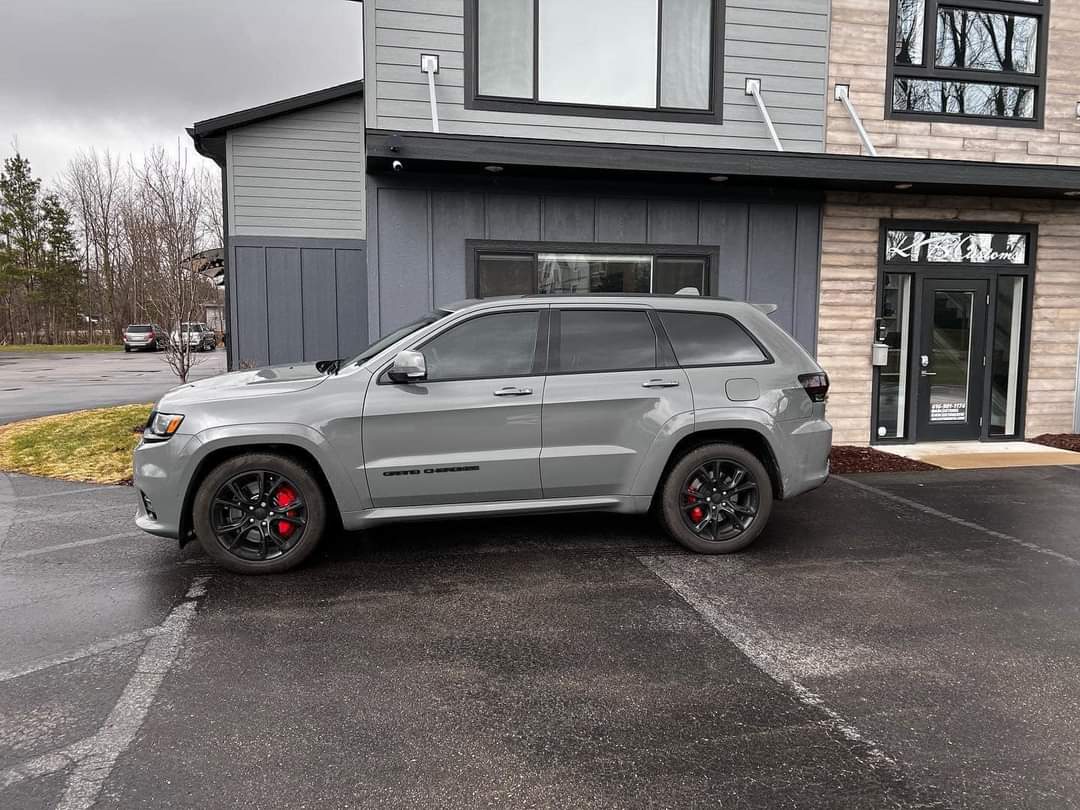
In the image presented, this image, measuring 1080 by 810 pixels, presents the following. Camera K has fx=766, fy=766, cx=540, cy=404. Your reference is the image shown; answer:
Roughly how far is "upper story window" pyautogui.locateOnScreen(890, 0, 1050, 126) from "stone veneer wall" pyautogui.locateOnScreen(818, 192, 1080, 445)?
1.15 metres

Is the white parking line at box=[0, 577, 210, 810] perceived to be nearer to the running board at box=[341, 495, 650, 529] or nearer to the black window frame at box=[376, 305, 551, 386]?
the running board at box=[341, 495, 650, 529]

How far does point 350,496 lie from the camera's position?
197 inches

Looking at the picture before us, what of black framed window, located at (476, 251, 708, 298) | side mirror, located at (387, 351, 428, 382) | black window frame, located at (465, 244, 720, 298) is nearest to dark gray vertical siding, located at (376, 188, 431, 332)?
black window frame, located at (465, 244, 720, 298)

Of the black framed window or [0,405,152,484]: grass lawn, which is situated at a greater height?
the black framed window

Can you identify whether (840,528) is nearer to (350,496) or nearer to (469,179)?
(350,496)

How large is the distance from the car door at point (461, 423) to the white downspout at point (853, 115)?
6021mm

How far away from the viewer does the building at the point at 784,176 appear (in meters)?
8.49

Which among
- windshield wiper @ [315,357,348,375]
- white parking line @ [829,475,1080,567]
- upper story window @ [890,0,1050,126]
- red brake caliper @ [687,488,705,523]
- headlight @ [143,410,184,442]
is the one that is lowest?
white parking line @ [829,475,1080,567]

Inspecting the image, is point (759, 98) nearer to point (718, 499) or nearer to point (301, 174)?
point (718, 499)

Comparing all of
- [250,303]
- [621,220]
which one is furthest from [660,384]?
[250,303]

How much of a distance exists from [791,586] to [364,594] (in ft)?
8.88

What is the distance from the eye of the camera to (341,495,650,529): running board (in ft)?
16.6

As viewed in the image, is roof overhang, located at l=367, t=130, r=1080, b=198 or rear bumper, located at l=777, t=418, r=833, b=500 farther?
roof overhang, located at l=367, t=130, r=1080, b=198

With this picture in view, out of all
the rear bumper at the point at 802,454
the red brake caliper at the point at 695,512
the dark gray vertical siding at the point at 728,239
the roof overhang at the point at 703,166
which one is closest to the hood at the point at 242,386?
the red brake caliper at the point at 695,512
